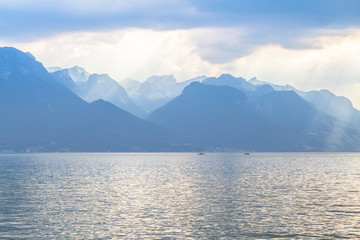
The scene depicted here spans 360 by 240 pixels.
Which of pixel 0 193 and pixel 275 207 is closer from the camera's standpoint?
pixel 275 207

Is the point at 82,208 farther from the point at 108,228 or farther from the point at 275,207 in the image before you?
the point at 275,207

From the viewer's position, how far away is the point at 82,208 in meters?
88.9

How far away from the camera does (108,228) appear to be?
6975 cm

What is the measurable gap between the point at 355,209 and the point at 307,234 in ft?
88.2

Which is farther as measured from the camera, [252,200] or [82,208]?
[252,200]

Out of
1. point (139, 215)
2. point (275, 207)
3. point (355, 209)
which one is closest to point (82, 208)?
point (139, 215)

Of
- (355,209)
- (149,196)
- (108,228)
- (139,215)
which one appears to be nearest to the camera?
(108,228)

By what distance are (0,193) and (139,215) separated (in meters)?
48.7

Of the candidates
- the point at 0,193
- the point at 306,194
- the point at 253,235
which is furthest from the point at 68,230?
the point at 306,194

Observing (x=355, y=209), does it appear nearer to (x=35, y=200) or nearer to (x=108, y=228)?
(x=108, y=228)

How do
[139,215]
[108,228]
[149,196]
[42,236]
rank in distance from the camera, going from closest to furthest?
[42,236] → [108,228] → [139,215] → [149,196]

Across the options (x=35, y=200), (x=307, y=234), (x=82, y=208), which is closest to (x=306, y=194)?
(x=307, y=234)

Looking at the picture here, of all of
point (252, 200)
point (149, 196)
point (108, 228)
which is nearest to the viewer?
point (108, 228)

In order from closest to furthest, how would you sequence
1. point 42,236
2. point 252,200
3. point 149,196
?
point 42,236
point 252,200
point 149,196
